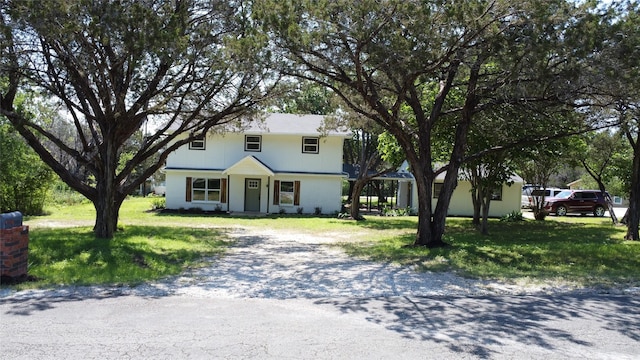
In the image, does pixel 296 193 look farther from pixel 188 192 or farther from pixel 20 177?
pixel 20 177

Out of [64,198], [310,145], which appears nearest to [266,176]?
[310,145]

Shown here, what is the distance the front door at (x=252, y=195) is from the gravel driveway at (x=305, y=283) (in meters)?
17.0

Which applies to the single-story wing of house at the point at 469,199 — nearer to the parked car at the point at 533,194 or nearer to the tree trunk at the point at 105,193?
the parked car at the point at 533,194

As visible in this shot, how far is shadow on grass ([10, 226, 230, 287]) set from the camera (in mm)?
8758

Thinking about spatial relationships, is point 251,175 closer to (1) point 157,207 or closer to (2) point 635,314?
(1) point 157,207

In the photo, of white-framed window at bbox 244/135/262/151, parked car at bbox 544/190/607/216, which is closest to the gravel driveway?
white-framed window at bbox 244/135/262/151

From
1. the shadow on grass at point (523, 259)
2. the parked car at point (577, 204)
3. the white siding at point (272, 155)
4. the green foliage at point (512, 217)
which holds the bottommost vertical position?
the shadow on grass at point (523, 259)

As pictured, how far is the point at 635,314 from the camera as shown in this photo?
6762mm

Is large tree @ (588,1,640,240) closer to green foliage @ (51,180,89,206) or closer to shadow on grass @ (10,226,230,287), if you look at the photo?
shadow on grass @ (10,226,230,287)

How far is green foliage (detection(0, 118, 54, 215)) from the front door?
32.6 feet

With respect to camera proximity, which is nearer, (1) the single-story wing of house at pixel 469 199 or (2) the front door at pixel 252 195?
(2) the front door at pixel 252 195

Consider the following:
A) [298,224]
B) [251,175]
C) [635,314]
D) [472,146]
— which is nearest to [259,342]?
[635,314]

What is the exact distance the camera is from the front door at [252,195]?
2895cm

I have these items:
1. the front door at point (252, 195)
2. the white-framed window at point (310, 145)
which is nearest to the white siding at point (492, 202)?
the white-framed window at point (310, 145)
